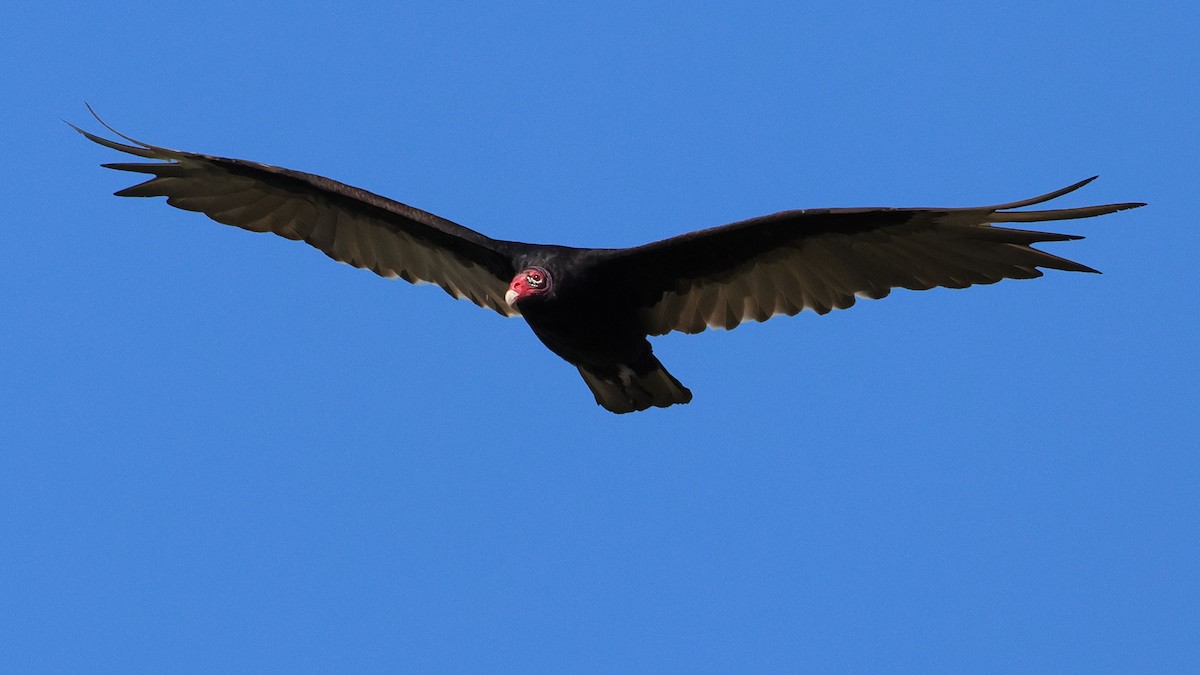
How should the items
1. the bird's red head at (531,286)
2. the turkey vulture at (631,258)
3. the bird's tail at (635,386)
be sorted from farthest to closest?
the bird's tail at (635,386) < the bird's red head at (531,286) < the turkey vulture at (631,258)

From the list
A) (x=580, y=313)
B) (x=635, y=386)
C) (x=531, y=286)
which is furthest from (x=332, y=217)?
(x=635, y=386)

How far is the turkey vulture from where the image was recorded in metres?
7.91

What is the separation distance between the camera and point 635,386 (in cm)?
906

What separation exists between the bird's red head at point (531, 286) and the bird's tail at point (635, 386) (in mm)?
852

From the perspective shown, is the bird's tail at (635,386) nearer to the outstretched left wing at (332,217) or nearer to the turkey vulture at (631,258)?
Answer: the turkey vulture at (631,258)

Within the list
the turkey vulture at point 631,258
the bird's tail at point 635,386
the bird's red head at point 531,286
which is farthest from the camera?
the bird's tail at point 635,386

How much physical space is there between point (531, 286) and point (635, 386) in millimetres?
1129

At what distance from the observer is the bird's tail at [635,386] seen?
8.95 metres

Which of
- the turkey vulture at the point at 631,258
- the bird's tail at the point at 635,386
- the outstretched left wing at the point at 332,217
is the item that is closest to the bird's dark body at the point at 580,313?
the turkey vulture at the point at 631,258

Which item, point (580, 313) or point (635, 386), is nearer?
point (580, 313)

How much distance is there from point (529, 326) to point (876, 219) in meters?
2.01

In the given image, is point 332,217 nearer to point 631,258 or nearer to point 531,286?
point 531,286

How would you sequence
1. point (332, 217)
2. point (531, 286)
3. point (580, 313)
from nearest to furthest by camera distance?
point (531, 286) < point (580, 313) < point (332, 217)

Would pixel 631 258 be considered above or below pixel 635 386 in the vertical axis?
above
